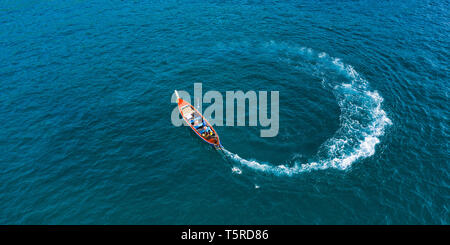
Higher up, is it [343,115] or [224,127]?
[343,115]

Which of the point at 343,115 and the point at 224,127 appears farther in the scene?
the point at 343,115

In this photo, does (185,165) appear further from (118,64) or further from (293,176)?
(118,64)

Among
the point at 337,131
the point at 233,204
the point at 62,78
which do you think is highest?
the point at 62,78

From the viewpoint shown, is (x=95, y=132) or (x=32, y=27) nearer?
(x=95, y=132)

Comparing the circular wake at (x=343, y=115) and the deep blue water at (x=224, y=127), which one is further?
the circular wake at (x=343, y=115)
